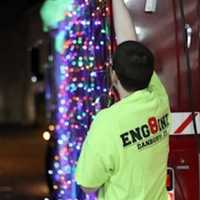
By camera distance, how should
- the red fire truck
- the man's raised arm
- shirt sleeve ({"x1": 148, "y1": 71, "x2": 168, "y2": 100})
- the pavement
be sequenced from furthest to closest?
the pavement < the red fire truck < the man's raised arm < shirt sleeve ({"x1": 148, "y1": 71, "x2": 168, "y2": 100})

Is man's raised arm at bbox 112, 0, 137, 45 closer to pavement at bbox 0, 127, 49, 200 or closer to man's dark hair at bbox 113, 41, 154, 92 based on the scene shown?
man's dark hair at bbox 113, 41, 154, 92

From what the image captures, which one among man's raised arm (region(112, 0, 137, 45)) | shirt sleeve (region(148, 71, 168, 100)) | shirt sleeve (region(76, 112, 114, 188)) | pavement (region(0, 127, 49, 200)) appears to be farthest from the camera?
pavement (region(0, 127, 49, 200))

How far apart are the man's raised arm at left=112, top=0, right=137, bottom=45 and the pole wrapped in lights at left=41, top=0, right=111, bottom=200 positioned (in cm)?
28

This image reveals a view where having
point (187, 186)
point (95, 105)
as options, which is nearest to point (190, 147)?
point (187, 186)

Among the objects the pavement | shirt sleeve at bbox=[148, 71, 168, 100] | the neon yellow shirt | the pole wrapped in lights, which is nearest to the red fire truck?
the pole wrapped in lights

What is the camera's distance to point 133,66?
252cm

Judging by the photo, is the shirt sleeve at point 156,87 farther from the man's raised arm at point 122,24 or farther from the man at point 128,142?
the man's raised arm at point 122,24

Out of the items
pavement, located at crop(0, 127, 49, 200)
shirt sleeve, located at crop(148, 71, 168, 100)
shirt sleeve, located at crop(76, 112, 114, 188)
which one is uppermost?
shirt sleeve, located at crop(148, 71, 168, 100)

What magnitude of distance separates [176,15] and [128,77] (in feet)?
3.06

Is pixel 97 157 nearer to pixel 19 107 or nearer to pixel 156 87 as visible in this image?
pixel 156 87

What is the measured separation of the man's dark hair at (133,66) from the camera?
8.27 feet

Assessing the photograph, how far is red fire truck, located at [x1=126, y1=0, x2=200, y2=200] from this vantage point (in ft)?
11.0

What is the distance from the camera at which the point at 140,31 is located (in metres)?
3.33

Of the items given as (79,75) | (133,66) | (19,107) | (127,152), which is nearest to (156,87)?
(133,66)
